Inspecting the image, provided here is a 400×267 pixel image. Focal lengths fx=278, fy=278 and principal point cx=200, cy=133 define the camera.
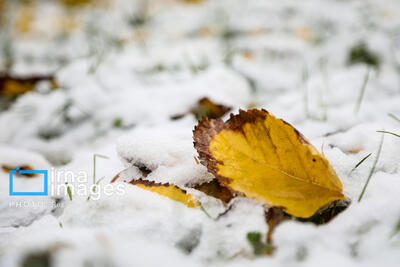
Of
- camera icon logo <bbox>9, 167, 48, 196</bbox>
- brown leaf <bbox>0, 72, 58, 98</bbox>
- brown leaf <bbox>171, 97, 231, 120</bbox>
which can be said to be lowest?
brown leaf <bbox>0, 72, 58, 98</bbox>

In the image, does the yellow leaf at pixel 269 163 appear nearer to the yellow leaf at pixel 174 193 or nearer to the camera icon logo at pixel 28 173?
the yellow leaf at pixel 174 193

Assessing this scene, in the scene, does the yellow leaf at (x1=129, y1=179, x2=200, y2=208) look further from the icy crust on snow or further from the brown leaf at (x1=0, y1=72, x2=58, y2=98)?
the brown leaf at (x1=0, y1=72, x2=58, y2=98)

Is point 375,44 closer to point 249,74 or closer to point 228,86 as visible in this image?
point 249,74

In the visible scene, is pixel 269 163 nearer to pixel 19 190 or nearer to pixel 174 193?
pixel 174 193

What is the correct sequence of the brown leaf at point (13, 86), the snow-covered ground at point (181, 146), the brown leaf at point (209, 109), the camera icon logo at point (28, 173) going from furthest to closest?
the brown leaf at point (13, 86) < the brown leaf at point (209, 109) < the camera icon logo at point (28, 173) < the snow-covered ground at point (181, 146)

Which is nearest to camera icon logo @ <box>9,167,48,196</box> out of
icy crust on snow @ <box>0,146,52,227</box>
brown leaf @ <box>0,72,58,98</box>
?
icy crust on snow @ <box>0,146,52,227</box>

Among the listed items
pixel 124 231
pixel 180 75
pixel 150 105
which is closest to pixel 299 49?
pixel 180 75

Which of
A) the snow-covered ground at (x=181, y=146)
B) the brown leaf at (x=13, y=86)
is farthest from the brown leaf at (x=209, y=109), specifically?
the brown leaf at (x=13, y=86)
